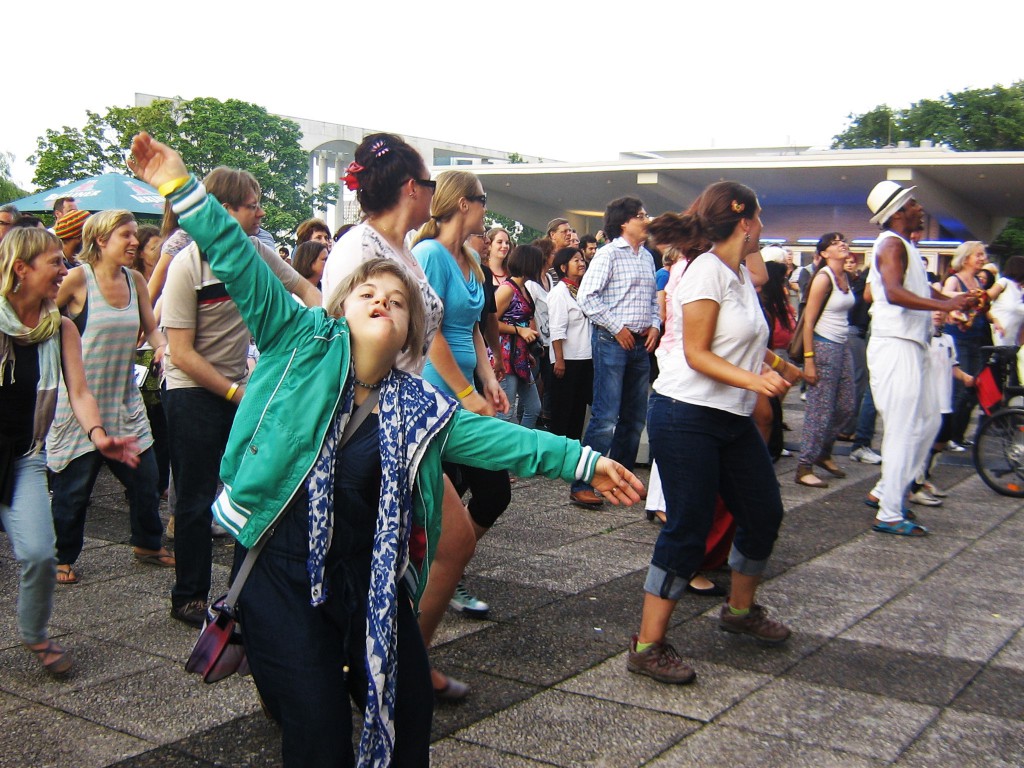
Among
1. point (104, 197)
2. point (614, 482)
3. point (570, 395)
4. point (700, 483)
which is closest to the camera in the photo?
point (614, 482)

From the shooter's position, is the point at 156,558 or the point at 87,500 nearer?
the point at 87,500

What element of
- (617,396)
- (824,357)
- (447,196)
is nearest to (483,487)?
(447,196)

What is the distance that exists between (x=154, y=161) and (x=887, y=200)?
221 inches

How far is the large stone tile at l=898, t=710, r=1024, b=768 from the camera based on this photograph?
3400 millimetres

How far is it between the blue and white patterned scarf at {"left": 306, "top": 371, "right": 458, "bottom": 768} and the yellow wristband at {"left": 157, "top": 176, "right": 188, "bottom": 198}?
0.65 m

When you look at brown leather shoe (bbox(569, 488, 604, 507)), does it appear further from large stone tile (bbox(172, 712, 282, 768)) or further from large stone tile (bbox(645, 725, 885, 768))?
large stone tile (bbox(172, 712, 282, 768))

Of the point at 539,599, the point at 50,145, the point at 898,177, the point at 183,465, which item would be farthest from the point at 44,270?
the point at 50,145

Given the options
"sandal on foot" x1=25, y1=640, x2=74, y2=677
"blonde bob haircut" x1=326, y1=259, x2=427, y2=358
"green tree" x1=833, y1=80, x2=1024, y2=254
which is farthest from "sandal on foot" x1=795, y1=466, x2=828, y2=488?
"green tree" x1=833, y1=80, x2=1024, y2=254

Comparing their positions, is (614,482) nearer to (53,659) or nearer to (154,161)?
(154,161)

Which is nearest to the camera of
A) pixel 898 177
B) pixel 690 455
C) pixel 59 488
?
pixel 690 455

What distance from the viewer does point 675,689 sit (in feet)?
13.3

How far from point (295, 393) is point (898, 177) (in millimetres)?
36578

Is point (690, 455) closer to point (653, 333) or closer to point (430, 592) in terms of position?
point (430, 592)

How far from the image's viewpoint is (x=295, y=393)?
257cm
